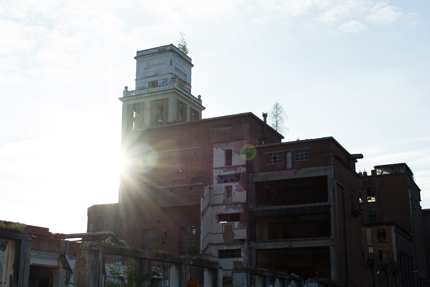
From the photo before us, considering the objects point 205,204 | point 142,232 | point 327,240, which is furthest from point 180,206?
point 327,240

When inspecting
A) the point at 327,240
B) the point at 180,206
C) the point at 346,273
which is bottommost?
the point at 346,273

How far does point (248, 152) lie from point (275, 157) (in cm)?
307

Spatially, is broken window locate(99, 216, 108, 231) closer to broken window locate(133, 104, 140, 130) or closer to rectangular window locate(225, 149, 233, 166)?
broken window locate(133, 104, 140, 130)

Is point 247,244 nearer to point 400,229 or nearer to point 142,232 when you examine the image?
point 142,232

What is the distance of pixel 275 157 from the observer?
53.3 metres

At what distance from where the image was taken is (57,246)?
117 feet

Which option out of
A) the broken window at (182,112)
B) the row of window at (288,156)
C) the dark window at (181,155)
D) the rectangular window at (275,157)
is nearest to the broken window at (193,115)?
the broken window at (182,112)

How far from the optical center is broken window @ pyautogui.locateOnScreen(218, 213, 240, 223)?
53219mm

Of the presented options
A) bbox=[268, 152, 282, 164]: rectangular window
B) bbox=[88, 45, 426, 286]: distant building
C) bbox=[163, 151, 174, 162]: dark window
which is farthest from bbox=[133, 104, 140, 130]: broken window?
bbox=[268, 152, 282, 164]: rectangular window

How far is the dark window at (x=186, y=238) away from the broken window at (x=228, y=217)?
3.05 metres

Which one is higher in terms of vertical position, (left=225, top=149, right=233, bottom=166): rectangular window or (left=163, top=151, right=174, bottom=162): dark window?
(left=163, top=151, right=174, bottom=162): dark window

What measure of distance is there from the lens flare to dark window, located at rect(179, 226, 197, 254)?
934cm

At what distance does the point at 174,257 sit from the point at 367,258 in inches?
1777

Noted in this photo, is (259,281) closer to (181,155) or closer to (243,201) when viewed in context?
(243,201)
